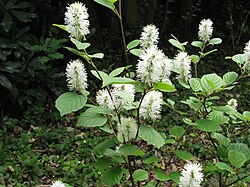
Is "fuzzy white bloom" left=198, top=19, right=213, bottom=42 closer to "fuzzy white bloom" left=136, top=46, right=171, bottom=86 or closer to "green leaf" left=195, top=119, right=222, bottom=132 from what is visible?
"green leaf" left=195, top=119, right=222, bottom=132

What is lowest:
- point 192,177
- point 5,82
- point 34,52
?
point 5,82

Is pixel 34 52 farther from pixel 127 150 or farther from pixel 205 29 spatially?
pixel 127 150

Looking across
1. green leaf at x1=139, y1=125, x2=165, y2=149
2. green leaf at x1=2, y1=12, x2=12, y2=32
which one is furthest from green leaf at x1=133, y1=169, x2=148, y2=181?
green leaf at x1=2, y1=12, x2=12, y2=32

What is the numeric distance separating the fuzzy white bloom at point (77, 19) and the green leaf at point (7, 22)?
9.05 feet

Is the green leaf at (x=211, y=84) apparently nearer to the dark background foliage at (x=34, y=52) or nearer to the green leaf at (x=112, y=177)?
the green leaf at (x=112, y=177)

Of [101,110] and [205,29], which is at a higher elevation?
[205,29]

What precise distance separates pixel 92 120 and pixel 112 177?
304mm

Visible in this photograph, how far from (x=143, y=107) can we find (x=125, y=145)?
19cm

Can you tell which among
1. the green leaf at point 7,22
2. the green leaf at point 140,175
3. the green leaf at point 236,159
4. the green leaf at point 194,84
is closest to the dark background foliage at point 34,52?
the green leaf at point 7,22

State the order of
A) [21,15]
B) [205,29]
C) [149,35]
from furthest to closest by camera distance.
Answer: [21,15] → [205,29] → [149,35]

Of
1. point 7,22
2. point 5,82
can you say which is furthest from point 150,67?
point 7,22

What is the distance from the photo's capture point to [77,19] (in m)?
1.45

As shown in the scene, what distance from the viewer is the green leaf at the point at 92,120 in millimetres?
1459

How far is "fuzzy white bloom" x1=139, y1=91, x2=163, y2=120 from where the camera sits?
141 cm
